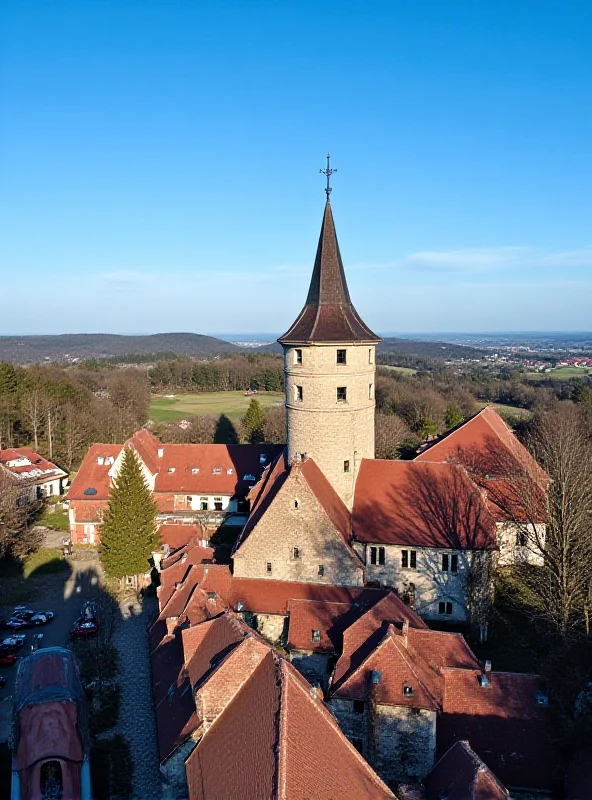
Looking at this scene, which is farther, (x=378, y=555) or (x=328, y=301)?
(x=328, y=301)

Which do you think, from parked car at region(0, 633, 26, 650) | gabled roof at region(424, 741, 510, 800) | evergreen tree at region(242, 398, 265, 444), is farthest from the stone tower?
evergreen tree at region(242, 398, 265, 444)

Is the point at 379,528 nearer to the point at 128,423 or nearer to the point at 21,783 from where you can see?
the point at 21,783

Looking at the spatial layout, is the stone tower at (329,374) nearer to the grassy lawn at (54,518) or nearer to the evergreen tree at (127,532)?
the evergreen tree at (127,532)

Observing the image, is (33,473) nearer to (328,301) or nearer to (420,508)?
(328,301)

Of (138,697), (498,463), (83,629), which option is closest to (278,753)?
(138,697)

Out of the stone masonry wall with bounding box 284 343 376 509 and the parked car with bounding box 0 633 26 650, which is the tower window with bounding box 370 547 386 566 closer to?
the stone masonry wall with bounding box 284 343 376 509

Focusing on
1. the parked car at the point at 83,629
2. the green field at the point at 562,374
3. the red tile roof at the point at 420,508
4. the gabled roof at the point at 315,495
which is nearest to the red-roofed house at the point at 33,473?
the parked car at the point at 83,629
